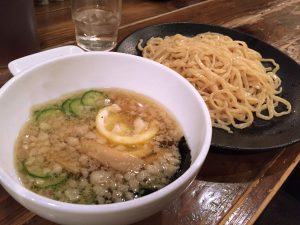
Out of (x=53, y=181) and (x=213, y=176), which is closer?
A: (x=53, y=181)

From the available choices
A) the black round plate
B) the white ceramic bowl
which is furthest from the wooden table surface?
the white ceramic bowl

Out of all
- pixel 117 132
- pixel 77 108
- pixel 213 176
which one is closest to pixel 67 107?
pixel 77 108

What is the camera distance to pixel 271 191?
2.83 ft

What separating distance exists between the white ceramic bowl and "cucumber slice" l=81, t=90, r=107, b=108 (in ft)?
0.09

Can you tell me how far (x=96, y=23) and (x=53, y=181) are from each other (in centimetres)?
84

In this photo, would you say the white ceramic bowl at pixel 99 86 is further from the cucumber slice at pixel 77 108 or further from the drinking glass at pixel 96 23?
the drinking glass at pixel 96 23

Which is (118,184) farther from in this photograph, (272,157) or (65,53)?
(272,157)

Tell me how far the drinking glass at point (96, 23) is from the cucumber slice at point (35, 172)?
29.1 inches

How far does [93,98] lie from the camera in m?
0.84

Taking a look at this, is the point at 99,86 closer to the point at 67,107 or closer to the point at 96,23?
the point at 67,107

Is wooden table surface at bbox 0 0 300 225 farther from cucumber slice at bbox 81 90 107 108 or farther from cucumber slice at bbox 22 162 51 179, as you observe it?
cucumber slice at bbox 81 90 107 108

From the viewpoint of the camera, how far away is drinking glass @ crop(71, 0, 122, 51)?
51.7 inches

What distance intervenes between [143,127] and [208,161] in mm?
237

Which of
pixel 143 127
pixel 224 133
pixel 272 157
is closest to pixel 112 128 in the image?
pixel 143 127
